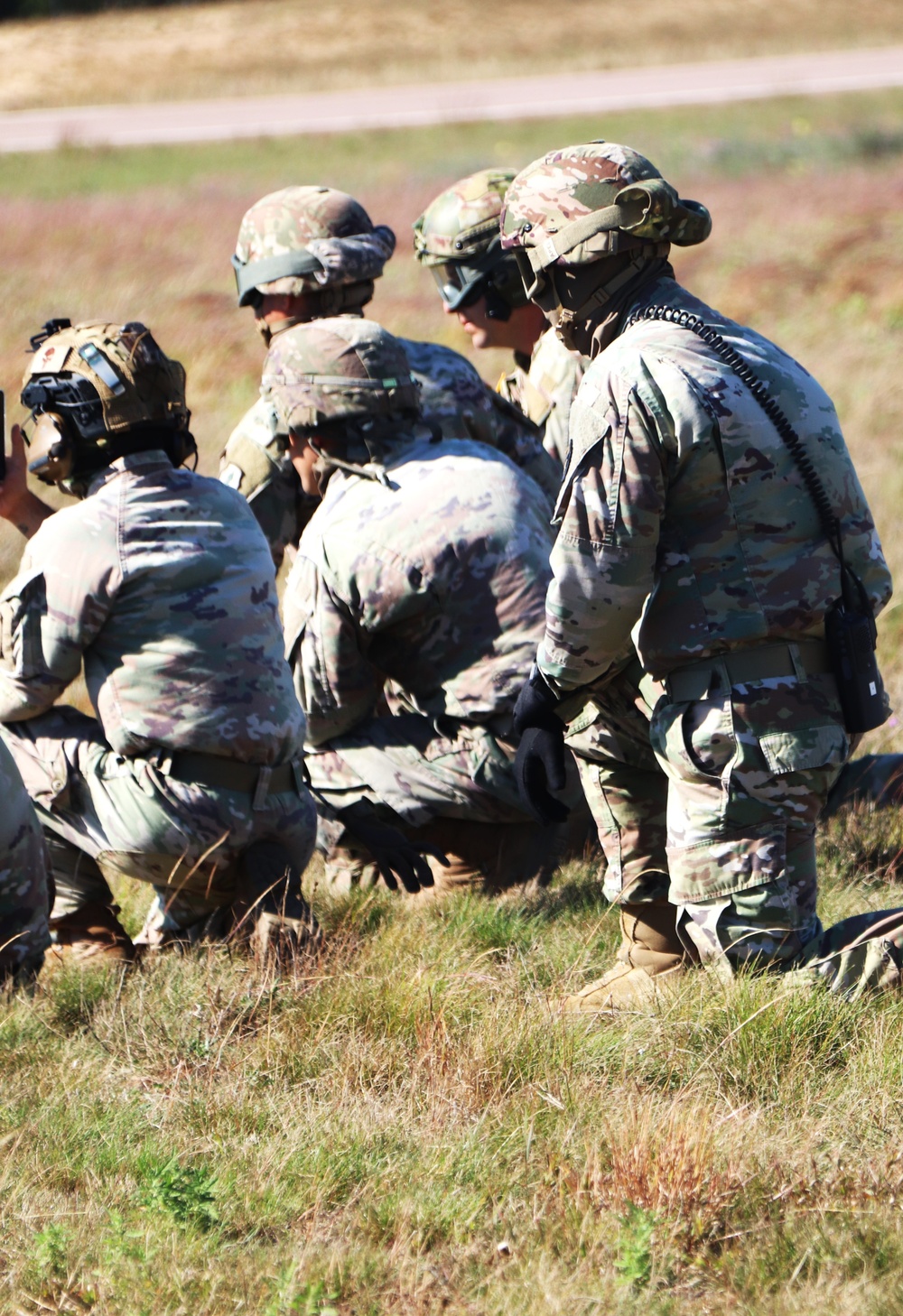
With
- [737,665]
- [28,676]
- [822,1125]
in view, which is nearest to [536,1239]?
[822,1125]

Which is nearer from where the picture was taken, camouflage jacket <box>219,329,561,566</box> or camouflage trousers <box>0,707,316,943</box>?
camouflage trousers <box>0,707,316,943</box>

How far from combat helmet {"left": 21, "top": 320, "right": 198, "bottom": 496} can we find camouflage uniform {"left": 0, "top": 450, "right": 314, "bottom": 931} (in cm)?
8

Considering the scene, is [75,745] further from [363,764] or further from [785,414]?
[785,414]

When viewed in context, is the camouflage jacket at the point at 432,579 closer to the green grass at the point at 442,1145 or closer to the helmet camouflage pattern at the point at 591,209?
the green grass at the point at 442,1145

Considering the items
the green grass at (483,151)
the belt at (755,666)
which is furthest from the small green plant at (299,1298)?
the green grass at (483,151)

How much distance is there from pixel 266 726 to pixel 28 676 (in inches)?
27.9

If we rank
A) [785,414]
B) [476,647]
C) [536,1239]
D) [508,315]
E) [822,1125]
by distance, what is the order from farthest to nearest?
[508,315], [476,647], [785,414], [822,1125], [536,1239]

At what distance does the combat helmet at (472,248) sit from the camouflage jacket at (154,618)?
193 centimetres

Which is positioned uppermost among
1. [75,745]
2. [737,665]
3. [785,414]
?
[785,414]

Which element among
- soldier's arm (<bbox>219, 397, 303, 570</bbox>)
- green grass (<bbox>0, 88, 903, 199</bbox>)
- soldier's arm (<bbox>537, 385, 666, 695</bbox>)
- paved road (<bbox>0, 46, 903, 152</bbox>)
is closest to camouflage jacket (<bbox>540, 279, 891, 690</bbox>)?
soldier's arm (<bbox>537, 385, 666, 695</bbox>)

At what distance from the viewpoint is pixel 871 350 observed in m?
11.9

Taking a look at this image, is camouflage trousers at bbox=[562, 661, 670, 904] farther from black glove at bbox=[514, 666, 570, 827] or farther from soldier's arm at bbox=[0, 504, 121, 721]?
soldier's arm at bbox=[0, 504, 121, 721]

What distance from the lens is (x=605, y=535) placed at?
3.27m

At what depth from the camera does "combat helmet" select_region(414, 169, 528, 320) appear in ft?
18.8
